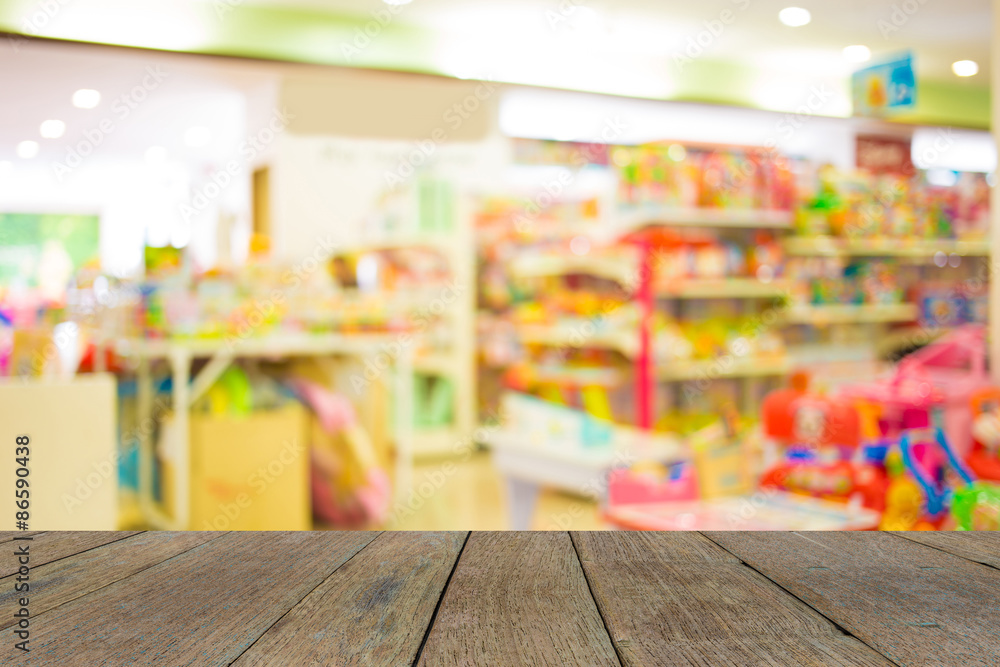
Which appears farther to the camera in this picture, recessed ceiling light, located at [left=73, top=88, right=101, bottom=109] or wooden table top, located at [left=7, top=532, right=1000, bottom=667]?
recessed ceiling light, located at [left=73, top=88, right=101, bottom=109]

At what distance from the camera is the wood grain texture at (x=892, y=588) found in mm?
519

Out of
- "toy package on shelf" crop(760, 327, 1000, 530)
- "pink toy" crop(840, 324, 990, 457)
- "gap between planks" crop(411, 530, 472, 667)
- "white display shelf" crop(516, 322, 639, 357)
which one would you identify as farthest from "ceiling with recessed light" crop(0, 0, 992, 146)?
"gap between planks" crop(411, 530, 472, 667)

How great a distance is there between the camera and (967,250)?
263 inches

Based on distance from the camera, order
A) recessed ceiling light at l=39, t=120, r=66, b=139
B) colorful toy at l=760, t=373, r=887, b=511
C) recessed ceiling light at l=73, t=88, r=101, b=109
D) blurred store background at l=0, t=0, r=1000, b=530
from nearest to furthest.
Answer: colorful toy at l=760, t=373, r=887, b=511 → blurred store background at l=0, t=0, r=1000, b=530 → recessed ceiling light at l=73, t=88, r=101, b=109 → recessed ceiling light at l=39, t=120, r=66, b=139

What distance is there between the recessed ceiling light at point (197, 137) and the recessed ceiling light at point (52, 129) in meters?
1.06

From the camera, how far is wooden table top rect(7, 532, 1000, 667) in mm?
505

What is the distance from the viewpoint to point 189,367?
14.8 feet

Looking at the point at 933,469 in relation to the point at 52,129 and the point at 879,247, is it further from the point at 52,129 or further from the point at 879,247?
the point at 52,129

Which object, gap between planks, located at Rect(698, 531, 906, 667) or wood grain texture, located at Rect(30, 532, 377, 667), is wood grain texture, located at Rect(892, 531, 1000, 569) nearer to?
gap between planks, located at Rect(698, 531, 906, 667)

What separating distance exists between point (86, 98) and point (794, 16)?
195 inches

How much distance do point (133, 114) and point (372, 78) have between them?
11.4 feet

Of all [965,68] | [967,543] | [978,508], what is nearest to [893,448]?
[978,508]

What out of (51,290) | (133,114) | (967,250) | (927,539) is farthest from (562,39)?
(51,290)

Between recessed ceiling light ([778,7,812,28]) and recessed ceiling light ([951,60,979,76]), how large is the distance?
158cm
